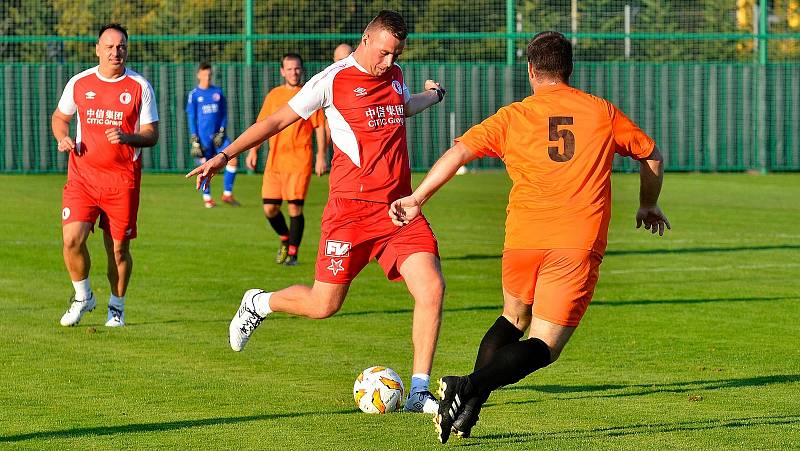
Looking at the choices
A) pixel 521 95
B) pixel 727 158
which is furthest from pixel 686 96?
pixel 521 95

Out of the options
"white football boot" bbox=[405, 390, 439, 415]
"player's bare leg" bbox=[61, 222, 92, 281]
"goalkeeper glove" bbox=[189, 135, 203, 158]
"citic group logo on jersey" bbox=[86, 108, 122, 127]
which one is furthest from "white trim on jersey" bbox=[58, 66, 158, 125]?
"goalkeeper glove" bbox=[189, 135, 203, 158]

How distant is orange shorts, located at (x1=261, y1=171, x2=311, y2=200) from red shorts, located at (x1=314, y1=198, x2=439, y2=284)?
7.79m

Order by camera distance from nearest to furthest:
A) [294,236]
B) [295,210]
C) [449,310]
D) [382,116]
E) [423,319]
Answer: [423,319]
[382,116]
[449,310]
[294,236]
[295,210]

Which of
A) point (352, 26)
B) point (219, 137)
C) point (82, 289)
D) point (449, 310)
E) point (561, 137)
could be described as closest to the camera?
point (561, 137)

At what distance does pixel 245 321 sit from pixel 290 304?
375mm

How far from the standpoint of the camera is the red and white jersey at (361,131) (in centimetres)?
821

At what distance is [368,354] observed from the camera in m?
9.86

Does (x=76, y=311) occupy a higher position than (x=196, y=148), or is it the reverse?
(x=196, y=148)

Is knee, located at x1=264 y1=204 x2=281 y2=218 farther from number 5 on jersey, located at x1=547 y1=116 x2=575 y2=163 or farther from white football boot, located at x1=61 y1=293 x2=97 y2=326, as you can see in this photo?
number 5 on jersey, located at x1=547 y1=116 x2=575 y2=163

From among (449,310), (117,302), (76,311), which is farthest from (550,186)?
(449,310)

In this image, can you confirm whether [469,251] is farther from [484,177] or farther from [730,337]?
[484,177]

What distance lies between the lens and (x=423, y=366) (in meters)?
7.86

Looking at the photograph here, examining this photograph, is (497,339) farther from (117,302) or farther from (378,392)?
(117,302)

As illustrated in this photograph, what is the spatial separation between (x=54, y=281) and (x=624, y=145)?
8330mm
